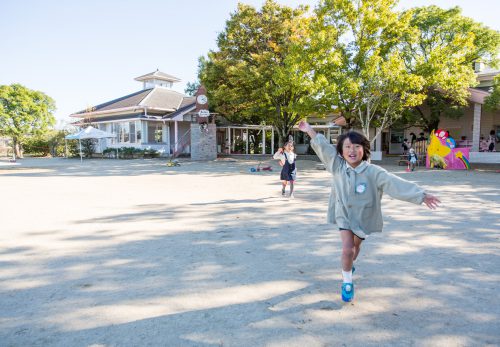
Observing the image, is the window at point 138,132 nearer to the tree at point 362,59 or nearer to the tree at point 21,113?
the tree at point 21,113

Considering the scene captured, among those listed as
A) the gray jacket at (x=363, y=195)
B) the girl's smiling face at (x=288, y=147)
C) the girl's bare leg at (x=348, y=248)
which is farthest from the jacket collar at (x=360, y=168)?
the girl's smiling face at (x=288, y=147)

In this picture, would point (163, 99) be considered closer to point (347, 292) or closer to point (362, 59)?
point (362, 59)

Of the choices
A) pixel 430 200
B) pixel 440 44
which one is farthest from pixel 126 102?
pixel 430 200

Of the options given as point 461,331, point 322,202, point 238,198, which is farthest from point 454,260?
point 238,198

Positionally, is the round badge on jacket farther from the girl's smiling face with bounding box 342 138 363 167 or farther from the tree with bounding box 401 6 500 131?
the tree with bounding box 401 6 500 131

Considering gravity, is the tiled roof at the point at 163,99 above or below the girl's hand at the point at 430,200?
above

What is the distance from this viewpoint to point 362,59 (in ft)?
55.4

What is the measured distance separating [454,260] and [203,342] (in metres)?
3.22

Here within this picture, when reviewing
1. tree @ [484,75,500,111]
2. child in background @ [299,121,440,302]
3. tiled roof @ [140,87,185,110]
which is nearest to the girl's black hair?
child in background @ [299,121,440,302]

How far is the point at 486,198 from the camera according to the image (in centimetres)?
878

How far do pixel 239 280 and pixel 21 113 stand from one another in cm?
3869

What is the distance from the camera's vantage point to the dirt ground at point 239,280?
100 inches

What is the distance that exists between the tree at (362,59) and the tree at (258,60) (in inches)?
99.5

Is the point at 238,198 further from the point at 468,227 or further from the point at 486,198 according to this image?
the point at 486,198
